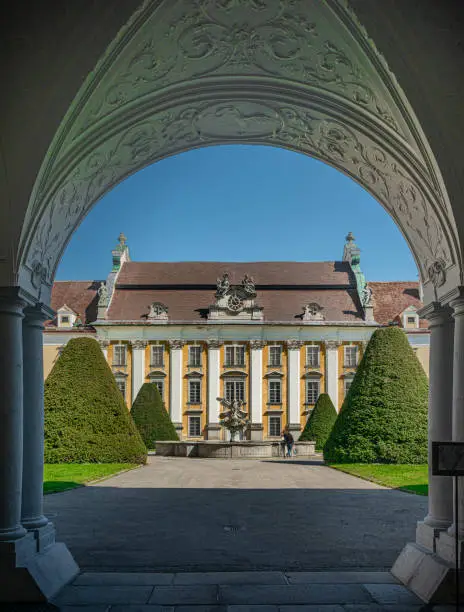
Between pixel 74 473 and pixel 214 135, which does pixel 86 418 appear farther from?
pixel 214 135

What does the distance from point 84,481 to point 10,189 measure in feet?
49.2

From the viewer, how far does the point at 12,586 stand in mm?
7219

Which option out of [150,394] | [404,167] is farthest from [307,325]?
[404,167]

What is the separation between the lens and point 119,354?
189 ft

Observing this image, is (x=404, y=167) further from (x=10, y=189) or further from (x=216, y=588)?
(x=216, y=588)

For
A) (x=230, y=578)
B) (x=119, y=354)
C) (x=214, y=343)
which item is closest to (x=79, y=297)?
(x=119, y=354)

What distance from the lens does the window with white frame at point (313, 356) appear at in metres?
57.4

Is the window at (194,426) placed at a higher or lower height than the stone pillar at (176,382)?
lower

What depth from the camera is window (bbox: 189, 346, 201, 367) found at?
2253 inches

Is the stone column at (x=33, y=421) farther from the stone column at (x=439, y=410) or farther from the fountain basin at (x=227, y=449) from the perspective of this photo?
the fountain basin at (x=227, y=449)

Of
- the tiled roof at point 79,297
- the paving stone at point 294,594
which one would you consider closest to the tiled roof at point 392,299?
the tiled roof at point 79,297

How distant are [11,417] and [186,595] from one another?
270 centimetres

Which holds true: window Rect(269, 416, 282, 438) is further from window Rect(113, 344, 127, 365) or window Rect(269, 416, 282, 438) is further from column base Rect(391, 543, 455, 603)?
column base Rect(391, 543, 455, 603)

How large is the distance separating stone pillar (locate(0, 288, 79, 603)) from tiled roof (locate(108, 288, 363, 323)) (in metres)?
48.9
